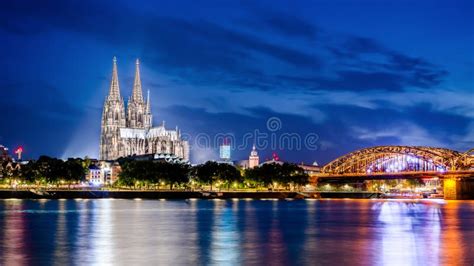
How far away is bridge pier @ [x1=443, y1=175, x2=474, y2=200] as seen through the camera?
113656mm

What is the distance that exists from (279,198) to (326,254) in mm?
107755

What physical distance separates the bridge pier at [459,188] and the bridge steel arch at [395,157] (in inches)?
170

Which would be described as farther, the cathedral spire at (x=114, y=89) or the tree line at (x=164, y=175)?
the cathedral spire at (x=114, y=89)

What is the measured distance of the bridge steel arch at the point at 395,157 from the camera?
404 feet

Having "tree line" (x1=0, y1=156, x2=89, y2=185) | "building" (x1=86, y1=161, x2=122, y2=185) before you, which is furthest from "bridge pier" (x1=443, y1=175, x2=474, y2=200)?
"building" (x1=86, y1=161, x2=122, y2=185)

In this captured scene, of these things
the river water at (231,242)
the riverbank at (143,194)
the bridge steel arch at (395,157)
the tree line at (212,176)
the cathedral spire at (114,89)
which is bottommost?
the river water at (231,242)

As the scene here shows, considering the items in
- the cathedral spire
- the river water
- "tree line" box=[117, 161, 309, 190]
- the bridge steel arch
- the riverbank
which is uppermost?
the cathedral spire

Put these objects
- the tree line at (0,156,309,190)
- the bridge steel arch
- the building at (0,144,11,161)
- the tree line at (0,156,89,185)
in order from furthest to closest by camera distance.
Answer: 1. the building at (0,144,11,161)
2. the tree line at (0,156,309,190)
3. the tree line at (0,156,89,185)
4. the bridge steel arch

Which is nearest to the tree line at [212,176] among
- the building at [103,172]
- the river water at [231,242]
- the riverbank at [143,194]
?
the riverbank at [143,194]

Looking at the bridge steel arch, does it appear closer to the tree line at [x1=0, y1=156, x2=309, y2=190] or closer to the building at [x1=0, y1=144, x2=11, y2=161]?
the tree line at [x1=0, y1=156, x2=309, y2=190]

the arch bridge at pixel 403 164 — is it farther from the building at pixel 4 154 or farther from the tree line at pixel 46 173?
the building at pixel 4 154

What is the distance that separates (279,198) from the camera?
139m

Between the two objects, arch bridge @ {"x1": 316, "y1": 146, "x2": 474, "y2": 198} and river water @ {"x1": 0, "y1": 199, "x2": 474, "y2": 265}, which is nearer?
river water @ {"x1": 0, "y1": 199, "x2": 474, "y2": 265}

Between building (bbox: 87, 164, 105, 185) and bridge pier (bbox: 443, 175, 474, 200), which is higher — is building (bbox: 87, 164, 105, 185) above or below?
above
